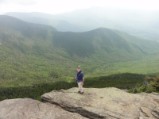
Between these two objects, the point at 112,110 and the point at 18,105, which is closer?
the point at 112,110

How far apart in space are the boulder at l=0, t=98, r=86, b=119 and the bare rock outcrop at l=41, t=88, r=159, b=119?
1478 millimetres

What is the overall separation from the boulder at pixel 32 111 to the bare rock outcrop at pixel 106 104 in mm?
1478

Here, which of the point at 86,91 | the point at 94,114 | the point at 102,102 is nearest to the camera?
the point at 94,114

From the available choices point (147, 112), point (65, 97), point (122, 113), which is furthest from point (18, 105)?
point (147, 112)

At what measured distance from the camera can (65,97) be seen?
151ft

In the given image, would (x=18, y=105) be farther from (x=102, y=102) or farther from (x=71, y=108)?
(x=102, y=102)

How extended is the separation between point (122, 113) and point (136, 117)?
1.99m

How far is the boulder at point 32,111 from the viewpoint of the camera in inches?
1636

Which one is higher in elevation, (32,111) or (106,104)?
(106,104)

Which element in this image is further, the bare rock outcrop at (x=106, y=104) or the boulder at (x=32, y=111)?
the bare rock outcrop at (x=106, y=104)

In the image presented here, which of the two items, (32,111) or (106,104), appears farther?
(106,104)

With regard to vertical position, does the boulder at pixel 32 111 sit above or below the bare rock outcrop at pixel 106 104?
below

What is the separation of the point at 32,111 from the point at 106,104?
10.8 m

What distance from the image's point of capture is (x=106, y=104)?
145 feet
